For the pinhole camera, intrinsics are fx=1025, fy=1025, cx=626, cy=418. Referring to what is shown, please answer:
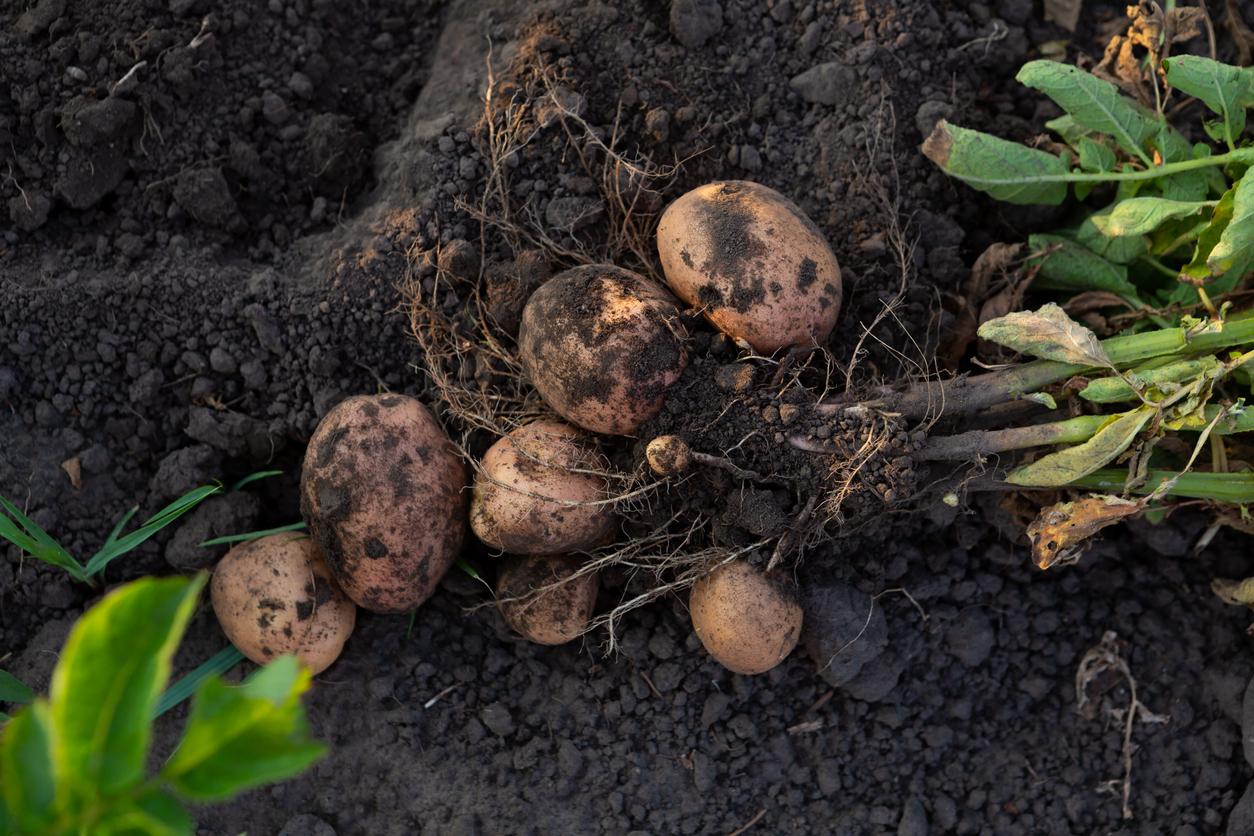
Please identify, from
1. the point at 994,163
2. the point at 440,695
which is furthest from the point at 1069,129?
the point at 440,695

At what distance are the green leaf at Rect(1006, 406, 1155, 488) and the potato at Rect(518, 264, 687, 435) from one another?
0.67 m

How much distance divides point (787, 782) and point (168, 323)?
1.57 m

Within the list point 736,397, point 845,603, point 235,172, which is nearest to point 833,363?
point 736,397

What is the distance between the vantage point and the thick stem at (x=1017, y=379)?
1812 mm

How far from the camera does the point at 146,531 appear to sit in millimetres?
1951

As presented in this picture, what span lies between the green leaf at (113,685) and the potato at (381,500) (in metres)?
0.94

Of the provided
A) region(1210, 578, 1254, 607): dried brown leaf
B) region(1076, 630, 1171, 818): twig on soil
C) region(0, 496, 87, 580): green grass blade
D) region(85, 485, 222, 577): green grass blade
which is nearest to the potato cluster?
region(85, 485, 222, 577): green grass blade

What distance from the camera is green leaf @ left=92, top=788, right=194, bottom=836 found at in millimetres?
907

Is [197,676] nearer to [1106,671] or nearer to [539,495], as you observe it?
[539,495]

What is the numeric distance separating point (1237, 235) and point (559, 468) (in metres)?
1.26

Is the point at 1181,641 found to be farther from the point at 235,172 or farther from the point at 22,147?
the point at 22,147

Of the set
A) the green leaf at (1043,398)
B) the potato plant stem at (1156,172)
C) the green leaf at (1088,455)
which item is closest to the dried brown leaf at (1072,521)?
the green leaf at (1088,455)

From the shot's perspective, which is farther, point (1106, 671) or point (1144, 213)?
point (1106, 671)

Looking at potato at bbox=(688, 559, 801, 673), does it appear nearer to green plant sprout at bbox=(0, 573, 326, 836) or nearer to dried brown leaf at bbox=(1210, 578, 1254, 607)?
dried brown leaf at bbox=(1210, 578, 1254, 607)
